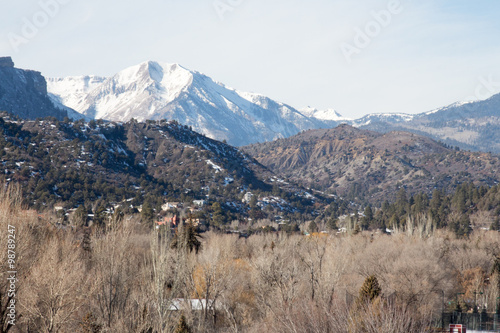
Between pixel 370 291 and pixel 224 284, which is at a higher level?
pixel 370 291

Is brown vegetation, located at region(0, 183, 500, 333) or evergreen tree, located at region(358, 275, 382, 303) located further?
evergreen tree, located at region(358, 275, 382, 303)

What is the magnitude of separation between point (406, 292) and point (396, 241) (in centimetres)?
3658

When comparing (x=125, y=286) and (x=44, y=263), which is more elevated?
(x=44, y=263)

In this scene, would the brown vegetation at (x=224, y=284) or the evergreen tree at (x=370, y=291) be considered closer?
the brown vegetation at (x=224, y=284)

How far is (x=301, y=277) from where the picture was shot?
7162cm

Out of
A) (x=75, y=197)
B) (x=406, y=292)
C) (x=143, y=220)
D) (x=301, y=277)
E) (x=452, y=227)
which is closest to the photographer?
(x=301, y=277)

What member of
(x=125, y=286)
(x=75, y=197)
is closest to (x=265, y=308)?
(x=125, y=286)

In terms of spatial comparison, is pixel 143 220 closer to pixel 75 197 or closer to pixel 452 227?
pixel 75 197

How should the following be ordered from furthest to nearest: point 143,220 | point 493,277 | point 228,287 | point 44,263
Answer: point 143,220
point 493,277
point 228,287
point 44,263

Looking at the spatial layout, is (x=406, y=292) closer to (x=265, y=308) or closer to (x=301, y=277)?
(x=301, y=277)

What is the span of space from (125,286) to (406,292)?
145 ft

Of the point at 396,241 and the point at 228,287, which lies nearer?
the point at 228,287

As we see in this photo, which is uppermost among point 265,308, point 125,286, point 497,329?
point 125,286

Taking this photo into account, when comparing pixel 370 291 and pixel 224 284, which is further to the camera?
pixel 224 284
